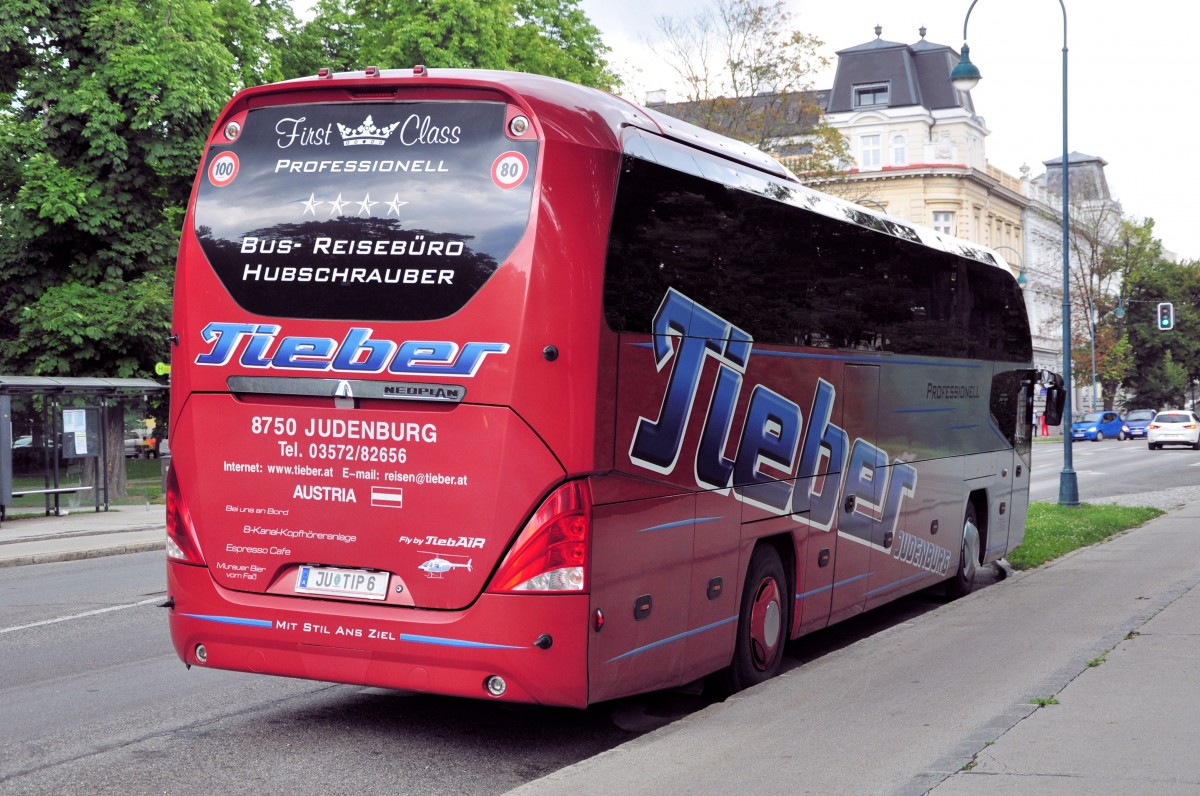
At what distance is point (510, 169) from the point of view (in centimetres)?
650

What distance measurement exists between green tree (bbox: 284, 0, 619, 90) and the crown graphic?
97.9 ft

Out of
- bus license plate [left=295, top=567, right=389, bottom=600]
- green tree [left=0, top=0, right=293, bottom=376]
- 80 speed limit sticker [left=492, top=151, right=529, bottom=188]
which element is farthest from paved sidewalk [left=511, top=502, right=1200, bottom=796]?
green tree [left=0, top=0, right=293, bottom=376]

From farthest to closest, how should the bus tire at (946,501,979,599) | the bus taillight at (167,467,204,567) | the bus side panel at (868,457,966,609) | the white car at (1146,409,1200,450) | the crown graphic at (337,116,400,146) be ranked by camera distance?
the white car at (1146,409,1200,450) < the bus tire at (946,501,979,599) < the bus side panel at (868,457,966,609) < the bus taillight at (167,467,204,567) < the crown graphic at (337,116,400,146)

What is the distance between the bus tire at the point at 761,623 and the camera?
8.24 m

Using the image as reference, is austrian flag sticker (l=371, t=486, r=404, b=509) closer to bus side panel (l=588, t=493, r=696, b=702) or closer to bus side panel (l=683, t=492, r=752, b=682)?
bus side panel (l=588, t=493, r=696, b=702)

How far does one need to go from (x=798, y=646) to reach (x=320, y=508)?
5306 mm

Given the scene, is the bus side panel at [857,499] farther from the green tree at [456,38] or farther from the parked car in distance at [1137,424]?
the parked car in distance at [1137,424]

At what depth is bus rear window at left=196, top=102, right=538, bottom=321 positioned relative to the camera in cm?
651

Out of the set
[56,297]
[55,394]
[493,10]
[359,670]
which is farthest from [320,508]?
[493,10]

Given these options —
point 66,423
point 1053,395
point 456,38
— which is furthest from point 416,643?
point 456,38

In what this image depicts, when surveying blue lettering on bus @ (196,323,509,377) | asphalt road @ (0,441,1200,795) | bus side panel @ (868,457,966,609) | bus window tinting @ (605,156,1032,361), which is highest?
bus window tinting @ (605,156,1032,361)

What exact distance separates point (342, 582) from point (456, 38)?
32251 mm

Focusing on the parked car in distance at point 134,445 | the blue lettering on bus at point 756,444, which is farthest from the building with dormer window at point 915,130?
the blue lettering on bus at point 756,444

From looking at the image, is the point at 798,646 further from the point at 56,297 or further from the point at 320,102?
the point at 56,297
